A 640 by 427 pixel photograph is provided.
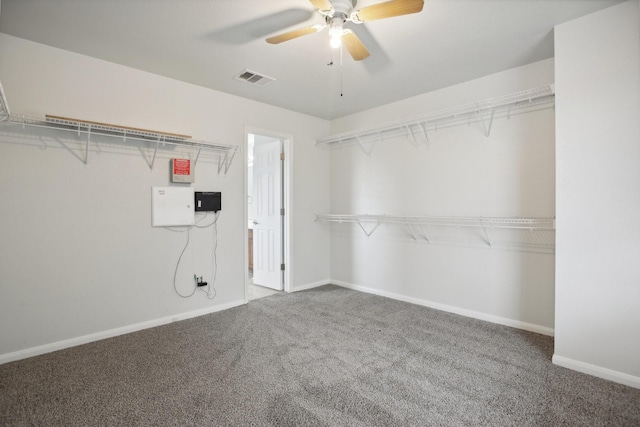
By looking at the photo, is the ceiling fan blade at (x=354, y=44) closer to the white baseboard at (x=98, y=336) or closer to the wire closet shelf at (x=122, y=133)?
the wire closet shelf at (x=122, y=133)

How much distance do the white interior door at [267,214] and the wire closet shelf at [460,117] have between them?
3.01ft

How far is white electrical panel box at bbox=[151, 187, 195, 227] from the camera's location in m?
3.10

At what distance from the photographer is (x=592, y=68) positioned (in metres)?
2.19

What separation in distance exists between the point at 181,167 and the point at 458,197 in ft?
9.58

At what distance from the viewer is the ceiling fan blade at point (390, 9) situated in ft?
5.52


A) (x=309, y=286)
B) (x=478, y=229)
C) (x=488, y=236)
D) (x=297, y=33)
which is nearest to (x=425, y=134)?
(x=478, y=229)

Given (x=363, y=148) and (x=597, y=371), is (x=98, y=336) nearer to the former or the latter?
(x=363, y=148)

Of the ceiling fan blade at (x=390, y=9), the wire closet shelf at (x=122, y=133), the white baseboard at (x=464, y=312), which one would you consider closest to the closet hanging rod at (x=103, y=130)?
the wire closet shelf at (x=122, y=133)

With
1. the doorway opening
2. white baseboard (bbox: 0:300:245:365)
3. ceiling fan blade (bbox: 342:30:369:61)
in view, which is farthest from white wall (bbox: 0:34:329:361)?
ceiling fan blade (bbox: 342:30:369:61)

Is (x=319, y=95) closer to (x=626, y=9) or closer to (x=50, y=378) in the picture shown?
(x=626, y=9)

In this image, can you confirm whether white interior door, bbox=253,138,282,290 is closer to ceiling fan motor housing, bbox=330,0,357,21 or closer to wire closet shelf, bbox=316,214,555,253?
wire closet shelf, bbox=316,214,555,253

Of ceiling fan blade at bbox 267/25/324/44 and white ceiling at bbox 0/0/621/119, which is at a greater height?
white ceiling at bbox 0/0/621/119

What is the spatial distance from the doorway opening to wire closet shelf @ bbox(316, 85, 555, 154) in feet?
2.74

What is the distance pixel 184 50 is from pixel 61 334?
259 cm
